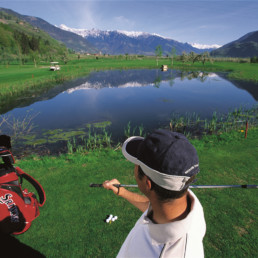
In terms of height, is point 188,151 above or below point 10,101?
above

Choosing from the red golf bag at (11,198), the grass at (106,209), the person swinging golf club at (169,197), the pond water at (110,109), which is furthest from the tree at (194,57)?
the person swinging golf club at (169,197)

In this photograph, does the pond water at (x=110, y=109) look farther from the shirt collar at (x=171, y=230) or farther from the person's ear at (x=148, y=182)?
the shirt collar at (x=171, y=230)

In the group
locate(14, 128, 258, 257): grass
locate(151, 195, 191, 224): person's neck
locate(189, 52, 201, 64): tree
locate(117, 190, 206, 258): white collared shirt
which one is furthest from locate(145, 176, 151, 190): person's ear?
locate(189, 52, 201, 64): tree

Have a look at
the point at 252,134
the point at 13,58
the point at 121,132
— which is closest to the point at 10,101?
the point at 121,132

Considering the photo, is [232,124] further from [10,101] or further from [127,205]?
[10,101]

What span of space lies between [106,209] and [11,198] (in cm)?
281

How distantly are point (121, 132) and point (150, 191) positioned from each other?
14736 mm

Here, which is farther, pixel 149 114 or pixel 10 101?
pixel 10 101

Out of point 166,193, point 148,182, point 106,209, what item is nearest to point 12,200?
point 106,209

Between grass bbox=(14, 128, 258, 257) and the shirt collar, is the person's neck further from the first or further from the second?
grass bbox=(14, 128, 258, 257)

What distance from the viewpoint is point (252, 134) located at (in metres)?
12.5

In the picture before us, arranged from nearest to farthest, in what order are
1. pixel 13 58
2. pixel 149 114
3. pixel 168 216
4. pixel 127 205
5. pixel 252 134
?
pixel 168 216, pixel 127 205, pixel 252 134, pixel 149 114, pixel 13 58

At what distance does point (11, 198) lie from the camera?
395 cm

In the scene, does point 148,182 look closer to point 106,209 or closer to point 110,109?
point 106,209
